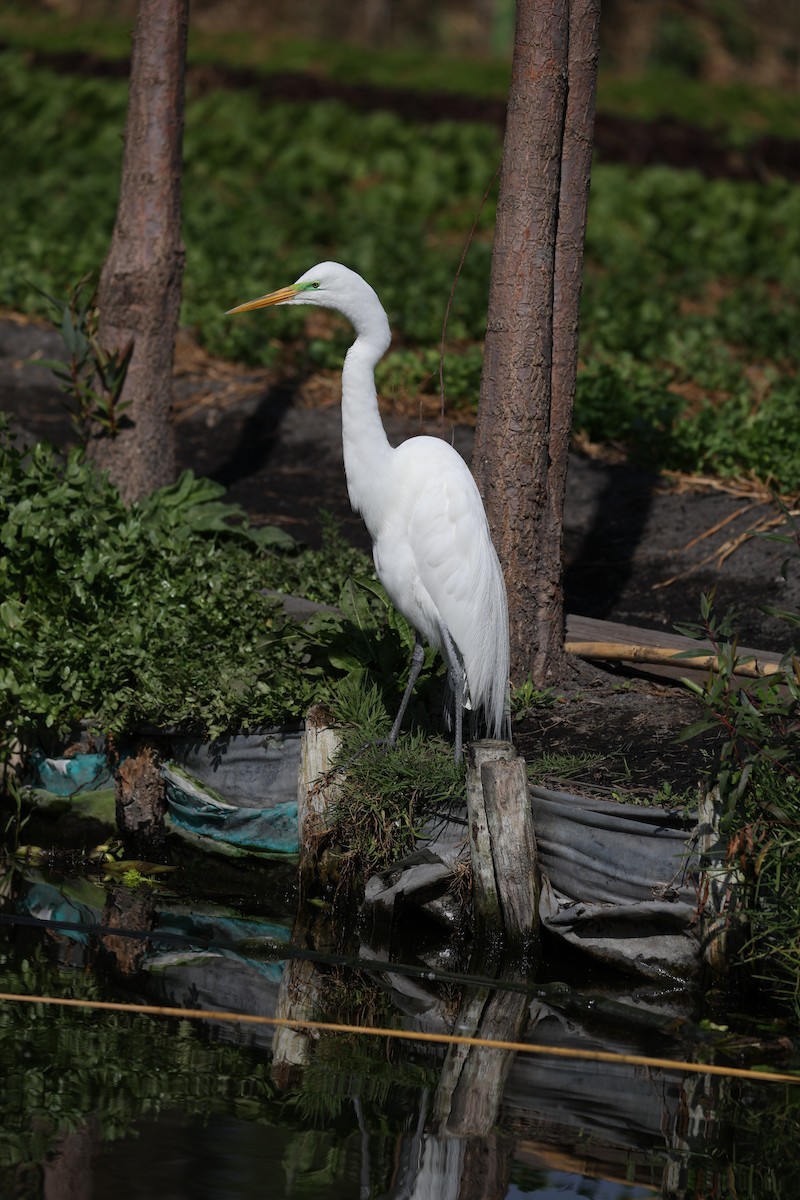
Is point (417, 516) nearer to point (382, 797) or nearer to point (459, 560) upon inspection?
point (459, 560)

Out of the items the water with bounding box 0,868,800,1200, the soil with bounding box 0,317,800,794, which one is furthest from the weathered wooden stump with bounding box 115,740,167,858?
the soil with bounding box 0,317,800,794

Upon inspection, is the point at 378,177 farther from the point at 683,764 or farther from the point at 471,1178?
the point at 471,1178

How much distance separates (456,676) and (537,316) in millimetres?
1551

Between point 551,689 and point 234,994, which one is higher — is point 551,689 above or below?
above

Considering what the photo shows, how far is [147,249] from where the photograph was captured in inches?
280

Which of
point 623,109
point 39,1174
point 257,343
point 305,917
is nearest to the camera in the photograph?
point 39,1174

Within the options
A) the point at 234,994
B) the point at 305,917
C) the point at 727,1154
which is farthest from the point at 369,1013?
the point at 727,1154

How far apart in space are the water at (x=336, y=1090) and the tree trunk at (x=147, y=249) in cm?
298

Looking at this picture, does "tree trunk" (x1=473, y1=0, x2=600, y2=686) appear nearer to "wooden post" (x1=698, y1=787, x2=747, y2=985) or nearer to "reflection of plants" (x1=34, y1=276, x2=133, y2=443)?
"wooden post" (x1=698, y1=787, x2=747, y2=985)

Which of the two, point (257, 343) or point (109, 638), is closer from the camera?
point (109, 638)

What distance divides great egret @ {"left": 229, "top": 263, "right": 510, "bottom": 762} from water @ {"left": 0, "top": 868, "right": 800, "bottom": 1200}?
1.04 m

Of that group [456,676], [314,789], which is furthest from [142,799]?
[456,676]

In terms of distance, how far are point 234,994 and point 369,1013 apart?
1.46 feet

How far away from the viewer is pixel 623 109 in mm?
18797
